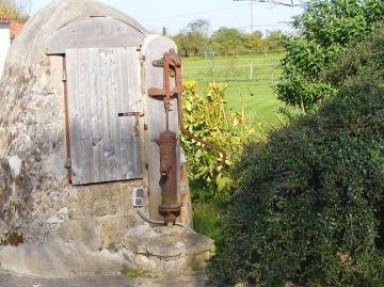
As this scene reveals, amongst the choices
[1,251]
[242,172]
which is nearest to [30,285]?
[1,251]

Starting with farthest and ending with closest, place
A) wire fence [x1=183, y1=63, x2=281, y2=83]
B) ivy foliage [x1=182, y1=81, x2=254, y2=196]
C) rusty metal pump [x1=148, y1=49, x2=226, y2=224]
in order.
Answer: wire fence [x1=183, y1=63, x2=281, y2=83] < ivy foliage [x1=182, y1=81, x2=254, y2=196] < rusty metal pump [x1=148, y1=49, x2=226, y2=224]

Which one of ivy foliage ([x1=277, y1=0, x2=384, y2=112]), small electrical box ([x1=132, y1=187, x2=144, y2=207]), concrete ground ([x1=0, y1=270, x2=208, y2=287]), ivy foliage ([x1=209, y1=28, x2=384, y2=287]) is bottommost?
concrete ground ([x1=0, y1=270, x2=208, y2=287])

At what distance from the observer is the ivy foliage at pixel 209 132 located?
10398mm

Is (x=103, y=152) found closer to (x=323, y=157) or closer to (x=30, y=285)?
(x=30, y=285)

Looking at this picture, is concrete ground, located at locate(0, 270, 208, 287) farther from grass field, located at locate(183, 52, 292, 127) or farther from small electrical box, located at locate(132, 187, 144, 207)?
grass field, located at locate(183, 52, 292, 127)

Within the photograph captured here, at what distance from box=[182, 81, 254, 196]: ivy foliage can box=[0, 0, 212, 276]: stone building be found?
258cm

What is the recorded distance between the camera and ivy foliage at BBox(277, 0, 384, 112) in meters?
9.52

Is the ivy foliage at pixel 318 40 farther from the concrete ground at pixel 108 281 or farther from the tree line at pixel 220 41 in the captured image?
the tree line at pixel 220 41

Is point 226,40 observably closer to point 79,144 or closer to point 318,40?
point 318,40

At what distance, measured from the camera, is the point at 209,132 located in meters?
10.6

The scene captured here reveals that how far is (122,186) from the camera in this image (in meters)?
7.88

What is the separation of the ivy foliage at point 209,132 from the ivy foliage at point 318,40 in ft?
2.96

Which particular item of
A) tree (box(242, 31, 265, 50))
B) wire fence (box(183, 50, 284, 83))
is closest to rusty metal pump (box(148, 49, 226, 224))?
wire fence (box(183, 50, 284, 83))

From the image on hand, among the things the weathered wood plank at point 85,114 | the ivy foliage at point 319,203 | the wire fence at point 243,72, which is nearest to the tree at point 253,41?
the wire fence at point 243,72
